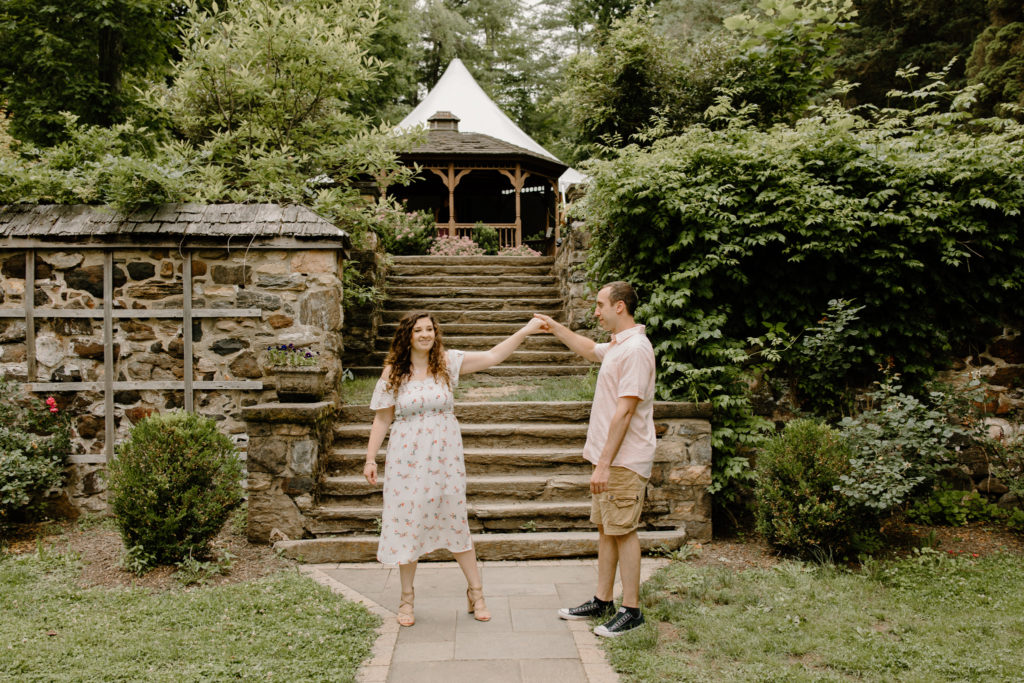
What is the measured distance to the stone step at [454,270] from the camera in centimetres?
1034

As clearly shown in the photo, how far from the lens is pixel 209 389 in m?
5.66

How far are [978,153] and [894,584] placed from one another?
368 centimetres

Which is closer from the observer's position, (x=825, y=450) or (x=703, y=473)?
(x=825, y=450)

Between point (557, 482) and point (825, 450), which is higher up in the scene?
point (825, 450)

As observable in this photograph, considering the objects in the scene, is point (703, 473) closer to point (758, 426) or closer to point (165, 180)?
point (758, 426)

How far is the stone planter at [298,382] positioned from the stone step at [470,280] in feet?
15.9

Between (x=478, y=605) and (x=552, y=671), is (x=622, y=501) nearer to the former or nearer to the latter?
(x=552, y=671)

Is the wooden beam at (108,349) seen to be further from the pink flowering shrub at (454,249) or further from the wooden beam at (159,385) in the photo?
the pink flowering shrub at (454,249)

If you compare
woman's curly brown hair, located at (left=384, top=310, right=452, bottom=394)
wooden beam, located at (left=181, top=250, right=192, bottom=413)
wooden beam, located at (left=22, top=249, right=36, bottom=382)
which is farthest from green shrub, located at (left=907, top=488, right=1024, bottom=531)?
wooden beam, located at (left=22, top=249, right=36, bottom=382)

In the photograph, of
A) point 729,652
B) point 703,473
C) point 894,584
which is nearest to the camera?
point 729,652

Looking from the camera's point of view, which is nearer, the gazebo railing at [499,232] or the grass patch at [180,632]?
the grass patch at [180,632]

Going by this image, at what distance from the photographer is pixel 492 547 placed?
4570 mm

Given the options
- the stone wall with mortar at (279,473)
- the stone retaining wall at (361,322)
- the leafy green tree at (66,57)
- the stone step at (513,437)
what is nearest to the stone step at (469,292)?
the stone retaining wall at (361,322)

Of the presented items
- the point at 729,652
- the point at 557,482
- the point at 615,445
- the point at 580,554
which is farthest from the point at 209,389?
the point at 729,652
